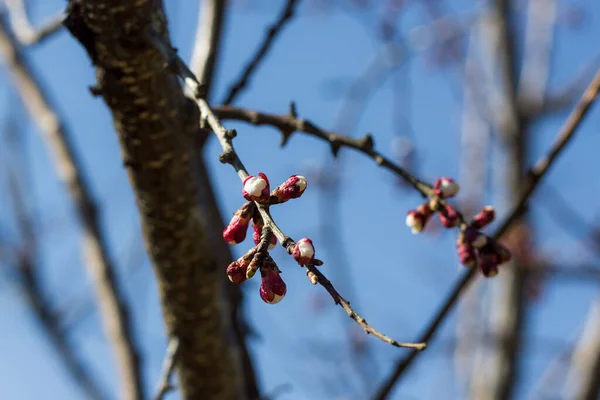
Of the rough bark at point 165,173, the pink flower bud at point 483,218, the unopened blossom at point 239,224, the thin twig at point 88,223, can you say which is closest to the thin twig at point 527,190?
the pink flower bud at point 483,218

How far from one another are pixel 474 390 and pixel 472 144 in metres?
1.94

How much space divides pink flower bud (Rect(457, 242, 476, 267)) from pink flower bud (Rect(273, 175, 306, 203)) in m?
0.46

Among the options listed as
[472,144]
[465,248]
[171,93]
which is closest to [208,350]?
[171,93]

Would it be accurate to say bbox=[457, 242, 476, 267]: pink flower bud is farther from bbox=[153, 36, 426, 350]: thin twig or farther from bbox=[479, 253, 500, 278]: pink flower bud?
bbox=[153, 36, 426, 350]: thin twig

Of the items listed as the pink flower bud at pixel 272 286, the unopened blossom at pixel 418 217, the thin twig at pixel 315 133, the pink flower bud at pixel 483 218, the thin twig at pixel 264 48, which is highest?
the thin twig at pixel 264 48

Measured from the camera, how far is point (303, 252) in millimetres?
720

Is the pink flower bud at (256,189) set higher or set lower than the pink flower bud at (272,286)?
higher

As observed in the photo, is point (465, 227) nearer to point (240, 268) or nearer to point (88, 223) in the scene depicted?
point (240, 268)

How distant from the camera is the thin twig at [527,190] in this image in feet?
4.74

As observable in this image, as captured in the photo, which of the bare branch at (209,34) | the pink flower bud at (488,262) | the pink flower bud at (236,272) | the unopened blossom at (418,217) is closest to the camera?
the pink flower bud at (236,272)

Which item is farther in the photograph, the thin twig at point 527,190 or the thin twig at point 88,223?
the thin twig at point 88,223

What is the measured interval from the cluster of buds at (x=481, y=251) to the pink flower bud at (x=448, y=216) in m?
0.02

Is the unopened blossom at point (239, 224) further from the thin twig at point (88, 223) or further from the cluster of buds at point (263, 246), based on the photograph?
the thin twig at point (88, 223)

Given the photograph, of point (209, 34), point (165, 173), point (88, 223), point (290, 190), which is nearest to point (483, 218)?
point (290, 190)
